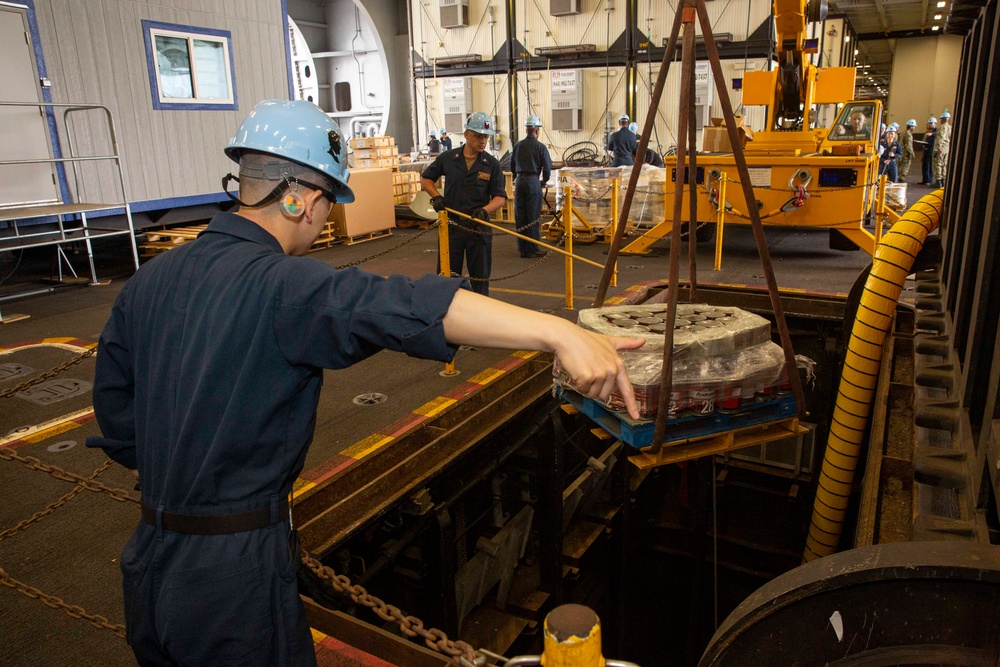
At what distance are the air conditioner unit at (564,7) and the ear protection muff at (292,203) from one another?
21023 millimetres

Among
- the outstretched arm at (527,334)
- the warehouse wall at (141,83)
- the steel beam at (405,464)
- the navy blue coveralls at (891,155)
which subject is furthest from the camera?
the navy blue coveralls at (891,155)

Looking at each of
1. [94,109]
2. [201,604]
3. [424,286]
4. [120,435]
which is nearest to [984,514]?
[424,286]

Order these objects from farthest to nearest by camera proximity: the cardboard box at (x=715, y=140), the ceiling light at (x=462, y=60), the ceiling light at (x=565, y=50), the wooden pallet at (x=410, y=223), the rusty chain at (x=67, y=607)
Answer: the ceiling light at (x=462, y=60), the ceiling light at (x=565, y=50), the wooden pallet at (x=410, y=223), the cardboard box at (x=715, y=140), the rusty chain at (x=67, y=607)

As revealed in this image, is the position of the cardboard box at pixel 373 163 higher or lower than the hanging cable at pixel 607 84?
lower

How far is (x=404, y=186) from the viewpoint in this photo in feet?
56.0

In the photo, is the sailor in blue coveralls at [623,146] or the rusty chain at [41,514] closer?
the rusty chain at [41,514]

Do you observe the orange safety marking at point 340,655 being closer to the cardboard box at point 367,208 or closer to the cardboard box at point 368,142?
the cardboard box at point 367,208

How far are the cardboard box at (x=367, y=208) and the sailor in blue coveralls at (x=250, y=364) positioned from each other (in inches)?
427

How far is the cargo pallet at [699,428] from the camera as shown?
150 inches

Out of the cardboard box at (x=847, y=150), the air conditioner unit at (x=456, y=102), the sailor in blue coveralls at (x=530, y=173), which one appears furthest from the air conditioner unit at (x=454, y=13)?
the cardboard box at (x=847, y=150)

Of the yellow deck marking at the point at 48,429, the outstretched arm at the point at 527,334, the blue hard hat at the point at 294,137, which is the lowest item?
the yellow deck marking at the point at 48,429

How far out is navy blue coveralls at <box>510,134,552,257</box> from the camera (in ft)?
36.9

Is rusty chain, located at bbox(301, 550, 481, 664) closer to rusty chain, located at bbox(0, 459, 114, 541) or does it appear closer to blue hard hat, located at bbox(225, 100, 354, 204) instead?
rusty chain, located at bbox(0, 459, 114, 541)

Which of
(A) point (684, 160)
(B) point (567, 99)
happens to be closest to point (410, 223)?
(B) point (567, 99)
